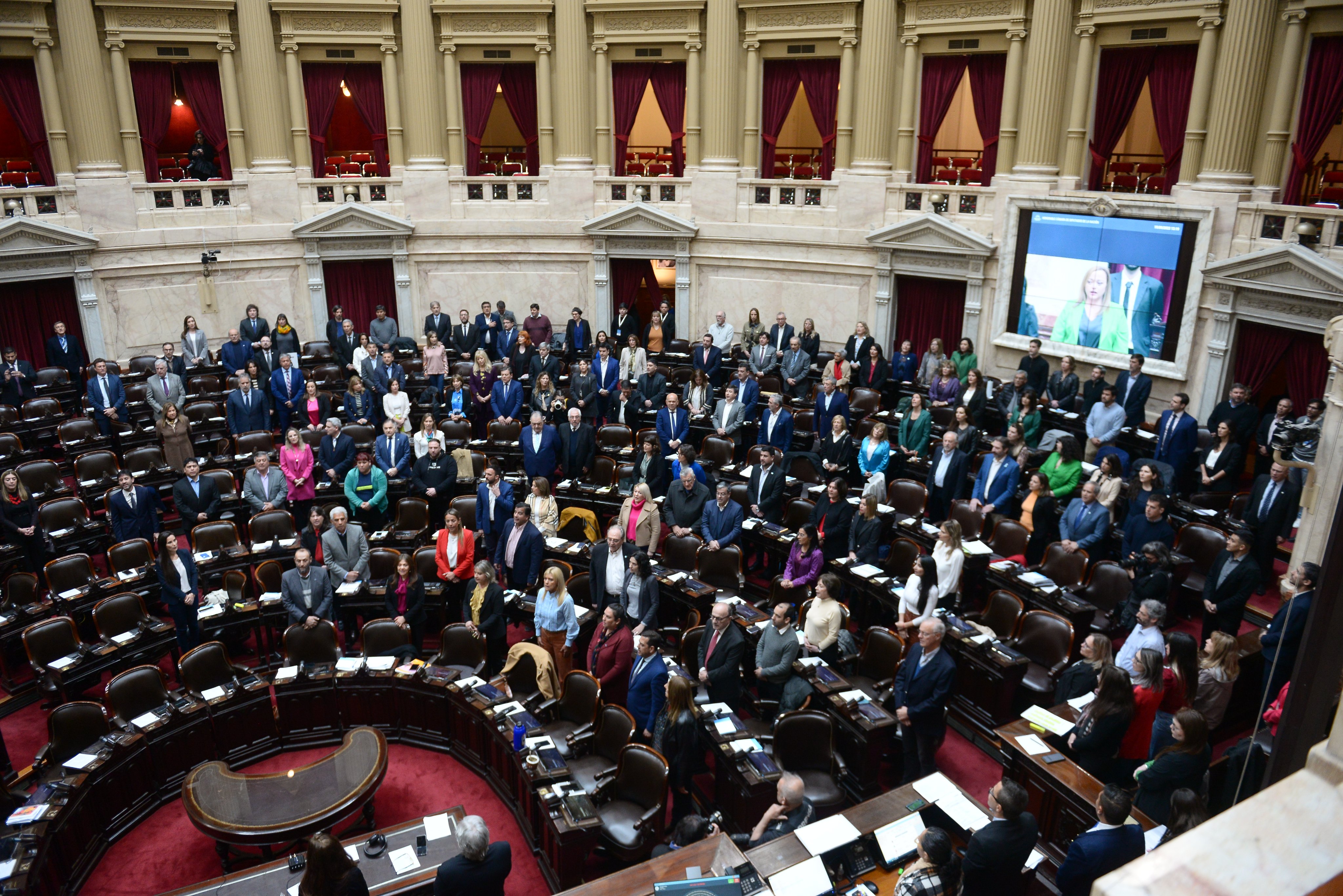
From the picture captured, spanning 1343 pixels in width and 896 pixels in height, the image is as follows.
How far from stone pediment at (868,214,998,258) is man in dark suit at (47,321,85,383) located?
47.8ft

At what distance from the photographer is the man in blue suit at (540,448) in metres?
12.6

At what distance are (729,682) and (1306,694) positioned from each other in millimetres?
6281

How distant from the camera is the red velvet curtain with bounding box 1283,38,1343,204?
12312mm

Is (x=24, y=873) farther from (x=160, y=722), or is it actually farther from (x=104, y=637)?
(x=104, y=637)

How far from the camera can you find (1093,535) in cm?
981

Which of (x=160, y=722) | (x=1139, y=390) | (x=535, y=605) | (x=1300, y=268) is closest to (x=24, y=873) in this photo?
(x=160, y=722)

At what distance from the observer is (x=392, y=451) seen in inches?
496

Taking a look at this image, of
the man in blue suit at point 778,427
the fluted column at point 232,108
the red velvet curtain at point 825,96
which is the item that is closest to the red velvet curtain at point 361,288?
the fluted column at point 232,108

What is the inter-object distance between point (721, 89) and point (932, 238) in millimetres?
5381

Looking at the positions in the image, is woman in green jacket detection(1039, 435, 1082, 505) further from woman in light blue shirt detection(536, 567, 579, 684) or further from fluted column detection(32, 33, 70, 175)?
fluted column detection(32, 33, 70, 175)

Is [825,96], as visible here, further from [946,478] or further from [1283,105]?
[946,478]

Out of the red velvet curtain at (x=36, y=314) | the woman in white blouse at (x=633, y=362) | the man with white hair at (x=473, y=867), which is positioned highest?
the red velvet curtain at (x=36, y=314)

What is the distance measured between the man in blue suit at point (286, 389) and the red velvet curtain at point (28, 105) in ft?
21.7

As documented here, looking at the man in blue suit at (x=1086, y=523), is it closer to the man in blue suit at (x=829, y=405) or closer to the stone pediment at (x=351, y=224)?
the man in blue suit at (x=829, y=405)
